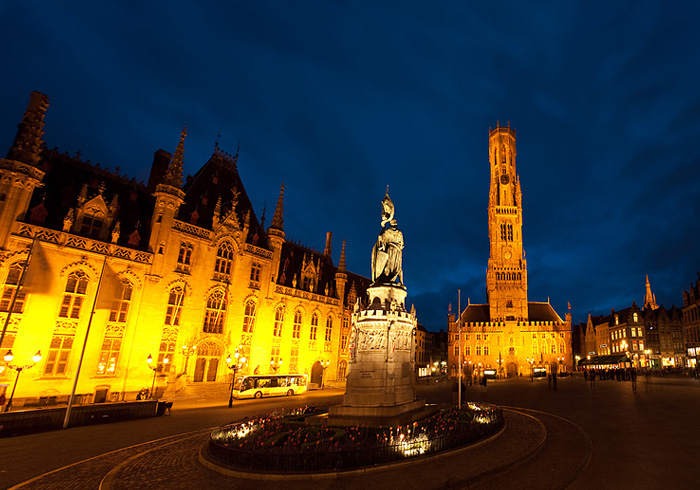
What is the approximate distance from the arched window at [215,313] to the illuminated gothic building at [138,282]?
0.10 meters

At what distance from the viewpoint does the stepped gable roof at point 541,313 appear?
8081 centimetres

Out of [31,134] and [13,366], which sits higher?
[31,134]

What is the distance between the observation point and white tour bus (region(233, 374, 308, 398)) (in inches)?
1171

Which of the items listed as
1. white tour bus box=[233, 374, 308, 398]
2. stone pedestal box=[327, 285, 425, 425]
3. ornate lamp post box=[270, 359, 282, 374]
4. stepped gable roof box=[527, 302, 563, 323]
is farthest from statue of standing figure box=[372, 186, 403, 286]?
stepped gable roof box=[527, 302, 563, 323]

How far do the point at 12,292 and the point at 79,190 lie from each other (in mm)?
9861

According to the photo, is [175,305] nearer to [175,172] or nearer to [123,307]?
[123,307]

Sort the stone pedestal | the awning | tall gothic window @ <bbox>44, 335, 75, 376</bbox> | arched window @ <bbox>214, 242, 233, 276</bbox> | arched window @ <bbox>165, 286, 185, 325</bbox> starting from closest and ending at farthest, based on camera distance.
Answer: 1. the stone pedestal
2. tall gothic window @ <bbox>44, 335, 75, 376</bbox>
3. arched window @ <bbox>165, 286, 185, 325</bbox>
4. arched window @ <bbox>214, 242, 233, 276</bbox>
5. the awning

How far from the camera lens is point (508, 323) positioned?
255 feet

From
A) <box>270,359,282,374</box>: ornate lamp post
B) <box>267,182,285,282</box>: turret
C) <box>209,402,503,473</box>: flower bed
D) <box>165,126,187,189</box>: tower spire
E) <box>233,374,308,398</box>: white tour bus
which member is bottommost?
<box>233,374,308,398</box>: white tour bus

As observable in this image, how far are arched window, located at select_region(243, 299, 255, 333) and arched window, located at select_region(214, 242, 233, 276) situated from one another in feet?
13.9

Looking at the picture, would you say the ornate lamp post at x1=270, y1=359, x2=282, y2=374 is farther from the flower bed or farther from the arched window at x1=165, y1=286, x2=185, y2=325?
the flower bed

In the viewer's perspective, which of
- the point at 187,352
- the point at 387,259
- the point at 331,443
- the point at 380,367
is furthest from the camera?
the point at 187,352

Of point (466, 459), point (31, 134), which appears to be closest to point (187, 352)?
point (31, 134)

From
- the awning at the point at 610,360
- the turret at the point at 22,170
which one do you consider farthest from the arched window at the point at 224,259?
the awning at the point at 610,360
